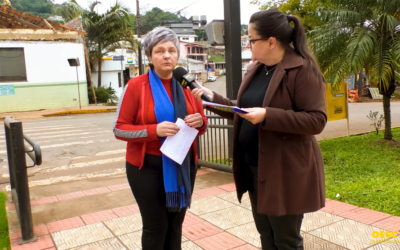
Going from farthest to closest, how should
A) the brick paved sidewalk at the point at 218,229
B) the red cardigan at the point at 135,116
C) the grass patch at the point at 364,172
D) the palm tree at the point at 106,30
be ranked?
Result: the palm tree at the point at 106,30
the grass patch at the point at 364,172
the brick paved sidewalk at the point at 218,229
the red cardigan at the point at 135,116

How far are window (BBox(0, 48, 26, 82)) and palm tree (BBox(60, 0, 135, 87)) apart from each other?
621 centimetres

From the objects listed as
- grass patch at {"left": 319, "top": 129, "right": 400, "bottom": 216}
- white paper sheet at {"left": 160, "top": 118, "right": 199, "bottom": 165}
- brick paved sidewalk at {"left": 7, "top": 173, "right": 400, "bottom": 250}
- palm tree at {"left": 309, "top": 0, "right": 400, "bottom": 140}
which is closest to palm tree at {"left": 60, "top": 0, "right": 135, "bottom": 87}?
palm tree at {"left": 309, "top": 0, "right": 400, "bottom": 140}

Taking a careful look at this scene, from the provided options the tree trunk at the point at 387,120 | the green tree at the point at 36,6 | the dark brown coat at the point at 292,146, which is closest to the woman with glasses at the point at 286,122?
the dark brown coat at the point at 292,146

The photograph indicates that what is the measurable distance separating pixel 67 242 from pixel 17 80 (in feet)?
58.5

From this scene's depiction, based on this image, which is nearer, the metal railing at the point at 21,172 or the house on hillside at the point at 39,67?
the metal railing at the point at 21,172

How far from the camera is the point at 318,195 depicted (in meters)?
2.19

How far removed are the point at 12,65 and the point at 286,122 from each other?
19.9 meters

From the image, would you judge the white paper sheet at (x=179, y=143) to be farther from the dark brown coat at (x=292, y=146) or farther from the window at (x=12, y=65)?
the window at (x=12, y=65)

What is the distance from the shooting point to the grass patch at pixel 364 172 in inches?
172

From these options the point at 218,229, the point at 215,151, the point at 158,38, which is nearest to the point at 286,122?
the point at 158,38

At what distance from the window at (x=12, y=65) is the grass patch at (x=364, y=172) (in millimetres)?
16519

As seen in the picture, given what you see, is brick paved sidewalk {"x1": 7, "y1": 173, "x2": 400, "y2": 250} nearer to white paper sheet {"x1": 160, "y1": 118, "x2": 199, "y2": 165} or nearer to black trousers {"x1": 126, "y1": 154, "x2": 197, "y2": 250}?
black trousers {"x1": 126, "y1": 154, "x2": 197, "y2": 250}

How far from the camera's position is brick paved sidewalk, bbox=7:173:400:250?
338cm

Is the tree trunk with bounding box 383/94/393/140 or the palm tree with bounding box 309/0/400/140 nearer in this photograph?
the palm tree with bounding box 309/0/400/140
